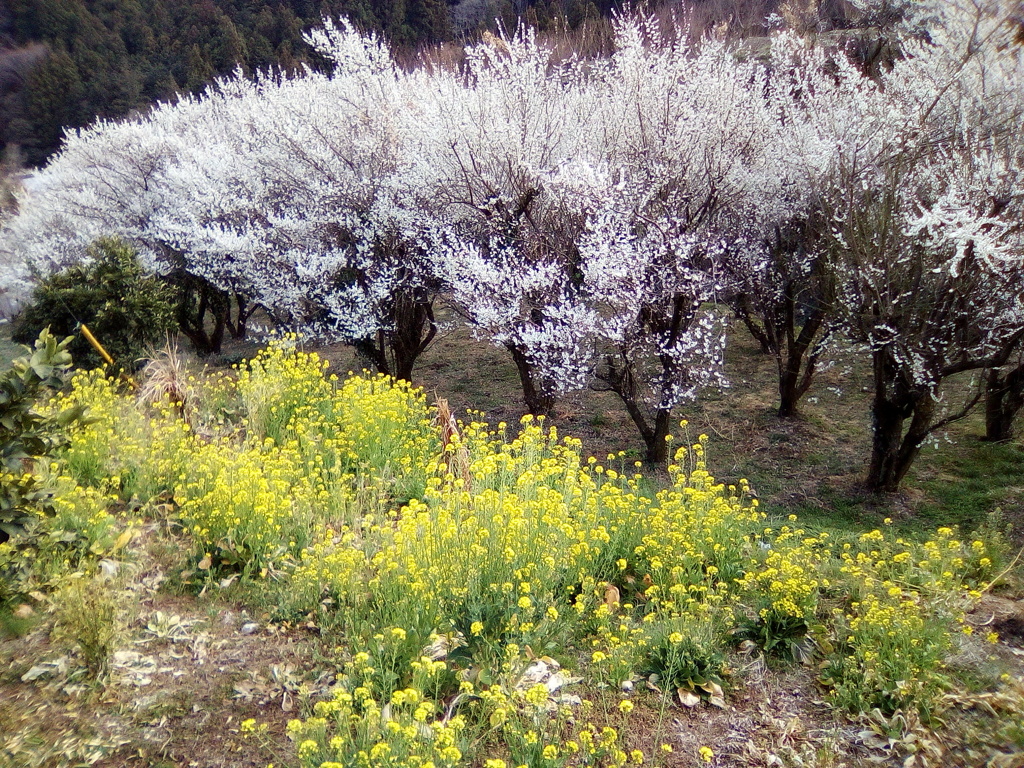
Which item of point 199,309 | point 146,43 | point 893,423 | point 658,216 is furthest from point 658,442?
point 146,43

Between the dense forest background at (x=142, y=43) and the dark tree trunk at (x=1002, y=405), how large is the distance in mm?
25383

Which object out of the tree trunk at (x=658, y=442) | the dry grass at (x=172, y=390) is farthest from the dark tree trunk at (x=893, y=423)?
the dry grass at (x=172, y=390)

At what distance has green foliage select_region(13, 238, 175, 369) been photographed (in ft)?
28.8

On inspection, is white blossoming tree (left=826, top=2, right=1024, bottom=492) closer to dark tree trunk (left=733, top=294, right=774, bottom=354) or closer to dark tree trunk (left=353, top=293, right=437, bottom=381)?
dark tree trunk (left=733, top=294, right=774, bottom=354)

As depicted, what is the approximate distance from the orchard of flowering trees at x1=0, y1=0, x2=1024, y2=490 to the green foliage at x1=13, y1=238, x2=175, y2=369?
4.02 feet

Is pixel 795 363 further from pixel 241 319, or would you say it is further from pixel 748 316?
pixel 241 319

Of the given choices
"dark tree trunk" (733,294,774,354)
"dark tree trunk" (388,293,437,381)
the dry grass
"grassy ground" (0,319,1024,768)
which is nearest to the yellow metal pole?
the dry grass

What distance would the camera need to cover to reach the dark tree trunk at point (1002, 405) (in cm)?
687

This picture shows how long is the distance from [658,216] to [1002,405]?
419 cm

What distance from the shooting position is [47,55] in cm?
3144

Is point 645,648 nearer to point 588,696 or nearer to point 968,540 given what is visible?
point 588,696

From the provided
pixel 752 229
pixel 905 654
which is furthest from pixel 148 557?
pixel 752 229

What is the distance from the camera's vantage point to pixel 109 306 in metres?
8.65

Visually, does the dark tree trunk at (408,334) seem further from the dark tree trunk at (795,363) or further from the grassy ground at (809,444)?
the dark tree trunk at (795,363)
